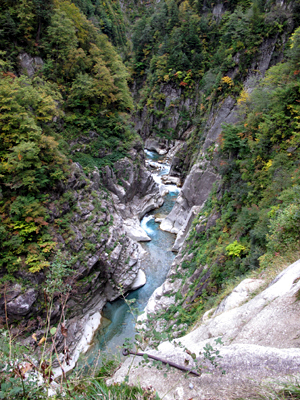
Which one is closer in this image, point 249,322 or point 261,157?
point 249,322

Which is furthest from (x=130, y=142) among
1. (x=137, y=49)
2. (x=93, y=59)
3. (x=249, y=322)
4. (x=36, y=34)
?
(x=137, y=49)

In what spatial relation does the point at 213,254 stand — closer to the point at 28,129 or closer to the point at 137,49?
the point at 28,129

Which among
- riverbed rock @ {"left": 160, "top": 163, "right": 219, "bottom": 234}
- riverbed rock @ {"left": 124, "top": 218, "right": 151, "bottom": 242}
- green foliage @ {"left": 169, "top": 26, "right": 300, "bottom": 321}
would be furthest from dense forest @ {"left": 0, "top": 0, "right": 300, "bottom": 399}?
riverbed rock @ {"left": 124, "top": 218, "right": 151, "bottom": 242}

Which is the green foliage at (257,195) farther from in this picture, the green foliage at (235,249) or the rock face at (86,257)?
the rock face at (86,257)

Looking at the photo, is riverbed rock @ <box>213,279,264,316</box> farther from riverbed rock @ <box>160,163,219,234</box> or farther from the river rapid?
→ riverbed rock @ <box>160,163,219,234</box>

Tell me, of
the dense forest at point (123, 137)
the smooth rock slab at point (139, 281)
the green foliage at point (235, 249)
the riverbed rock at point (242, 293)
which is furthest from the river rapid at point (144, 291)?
the riverbed rock at point (242, 293)

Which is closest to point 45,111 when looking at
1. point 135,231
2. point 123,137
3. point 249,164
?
point 123,137
